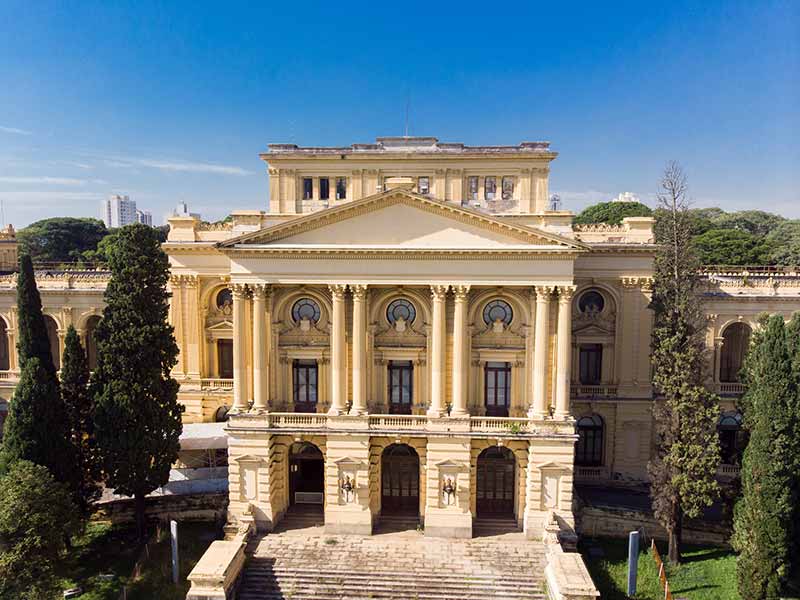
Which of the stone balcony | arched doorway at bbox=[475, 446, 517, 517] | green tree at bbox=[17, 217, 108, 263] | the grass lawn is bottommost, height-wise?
the grass lawn

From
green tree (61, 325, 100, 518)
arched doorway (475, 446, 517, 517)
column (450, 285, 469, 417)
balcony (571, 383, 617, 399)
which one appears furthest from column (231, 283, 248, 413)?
balcony (571, 383, 617, 399)

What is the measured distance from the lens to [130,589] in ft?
85.4

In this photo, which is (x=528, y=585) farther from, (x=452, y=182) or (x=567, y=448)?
(x=452, y=182)

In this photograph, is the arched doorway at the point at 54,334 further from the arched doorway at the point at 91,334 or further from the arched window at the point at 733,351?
the arched window at the point at 733,351

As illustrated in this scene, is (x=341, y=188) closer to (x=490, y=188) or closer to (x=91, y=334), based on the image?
(x=490, y=188)

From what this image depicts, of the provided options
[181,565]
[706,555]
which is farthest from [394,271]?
[706,555]

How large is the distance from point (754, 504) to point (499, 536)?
11989 mm

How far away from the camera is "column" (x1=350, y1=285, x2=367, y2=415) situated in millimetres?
29312

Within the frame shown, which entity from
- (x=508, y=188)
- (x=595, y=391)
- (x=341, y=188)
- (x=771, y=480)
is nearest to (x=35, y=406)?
(x=341, y=188)

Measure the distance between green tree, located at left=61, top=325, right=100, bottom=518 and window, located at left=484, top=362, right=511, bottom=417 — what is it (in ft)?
70.1

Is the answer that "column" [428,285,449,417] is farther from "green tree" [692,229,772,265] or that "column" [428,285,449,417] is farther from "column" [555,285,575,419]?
"green tree" [692,229,772,265]

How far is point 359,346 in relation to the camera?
29469 millimetres

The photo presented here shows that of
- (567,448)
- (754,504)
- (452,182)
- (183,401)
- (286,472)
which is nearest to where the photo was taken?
(754,504)

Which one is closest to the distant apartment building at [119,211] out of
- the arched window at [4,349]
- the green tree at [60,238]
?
the green tree at [60,238]
